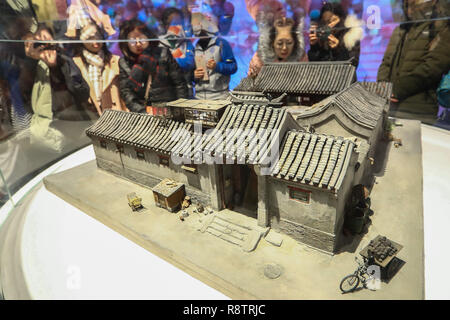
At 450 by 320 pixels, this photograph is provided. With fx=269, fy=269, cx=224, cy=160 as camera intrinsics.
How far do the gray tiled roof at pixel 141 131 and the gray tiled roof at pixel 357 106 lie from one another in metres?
9.25

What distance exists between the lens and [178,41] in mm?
30016

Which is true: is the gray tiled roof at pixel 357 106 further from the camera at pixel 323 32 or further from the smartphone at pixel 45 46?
the smartphone at pixel 45 46

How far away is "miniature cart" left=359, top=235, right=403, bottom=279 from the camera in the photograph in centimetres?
1008

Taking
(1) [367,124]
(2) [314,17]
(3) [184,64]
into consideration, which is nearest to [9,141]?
(3) [184,64]

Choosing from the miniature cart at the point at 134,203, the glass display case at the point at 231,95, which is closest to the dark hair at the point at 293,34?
the glass display case at the point at 231,95

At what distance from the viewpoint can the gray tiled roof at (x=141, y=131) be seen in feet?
49.1

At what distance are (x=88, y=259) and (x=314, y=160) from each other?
37.2 ft

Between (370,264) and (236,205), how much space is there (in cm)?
698

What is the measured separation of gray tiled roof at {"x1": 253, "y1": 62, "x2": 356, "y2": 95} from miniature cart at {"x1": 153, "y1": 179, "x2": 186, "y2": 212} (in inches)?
601

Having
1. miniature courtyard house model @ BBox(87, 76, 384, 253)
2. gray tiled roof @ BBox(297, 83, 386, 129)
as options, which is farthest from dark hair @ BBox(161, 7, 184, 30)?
gray tiled roof @ BBox(297, 83, 386, 129)

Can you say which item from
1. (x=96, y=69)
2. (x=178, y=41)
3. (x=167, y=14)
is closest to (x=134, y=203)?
(x=96, y=69)

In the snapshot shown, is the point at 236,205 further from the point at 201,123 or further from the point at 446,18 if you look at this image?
the point at 446,18
